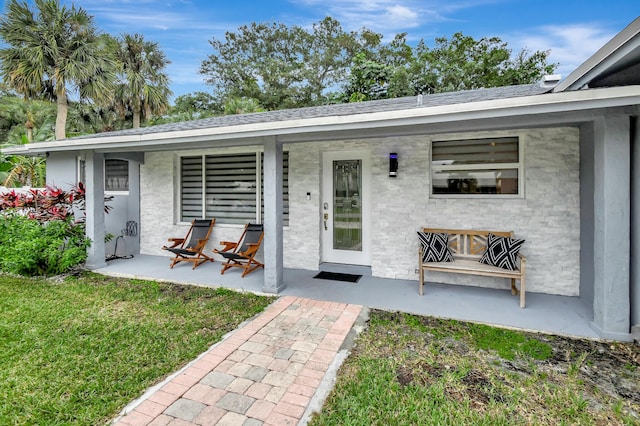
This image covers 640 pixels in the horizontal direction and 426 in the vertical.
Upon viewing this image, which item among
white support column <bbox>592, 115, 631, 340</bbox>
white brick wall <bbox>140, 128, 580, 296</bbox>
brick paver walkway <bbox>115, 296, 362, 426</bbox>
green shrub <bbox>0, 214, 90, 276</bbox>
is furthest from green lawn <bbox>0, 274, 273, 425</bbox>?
white support column <bbox>592, 115, 631, 340</bbox>

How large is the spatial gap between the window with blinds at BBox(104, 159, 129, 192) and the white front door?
541 cm

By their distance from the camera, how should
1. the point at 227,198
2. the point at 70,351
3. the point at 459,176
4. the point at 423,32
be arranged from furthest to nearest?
the point at 423,32 → the point at 227,198 → the point at 459,176 → the point at 70,351

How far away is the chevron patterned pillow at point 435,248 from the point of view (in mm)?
5230

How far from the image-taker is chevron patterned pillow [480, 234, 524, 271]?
4.79m

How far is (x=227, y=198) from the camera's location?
766 cm

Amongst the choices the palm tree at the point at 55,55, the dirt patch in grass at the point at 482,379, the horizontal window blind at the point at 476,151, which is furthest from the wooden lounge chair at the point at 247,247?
the palm tree at the point at 55,55

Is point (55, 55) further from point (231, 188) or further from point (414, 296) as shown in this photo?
point (414, 296)

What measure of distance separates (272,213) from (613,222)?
4403mm

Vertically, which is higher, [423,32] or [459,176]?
[423,32]

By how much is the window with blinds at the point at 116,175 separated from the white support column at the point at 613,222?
31.0 ft

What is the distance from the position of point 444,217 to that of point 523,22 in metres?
15.3

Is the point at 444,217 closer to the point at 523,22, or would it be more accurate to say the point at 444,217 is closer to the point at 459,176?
the point at 459,176

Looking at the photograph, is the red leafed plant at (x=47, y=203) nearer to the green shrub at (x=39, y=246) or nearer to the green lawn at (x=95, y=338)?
the green shrub at (x=39, y=246)

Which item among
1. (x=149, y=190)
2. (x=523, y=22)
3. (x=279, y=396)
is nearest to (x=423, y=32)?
(x=523, y=22)
